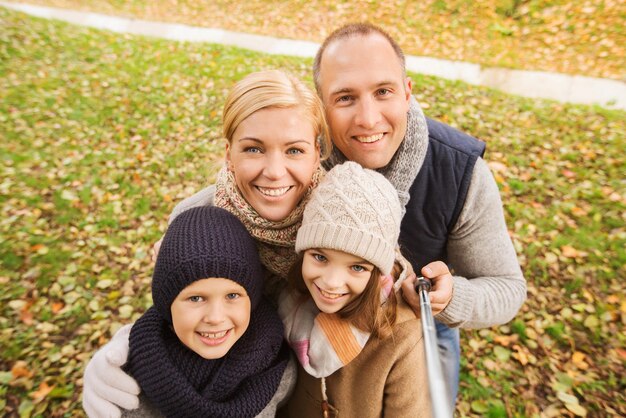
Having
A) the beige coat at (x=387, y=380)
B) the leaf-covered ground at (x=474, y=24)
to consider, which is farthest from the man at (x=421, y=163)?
the leaf-covered ground at (x=474, y=24)

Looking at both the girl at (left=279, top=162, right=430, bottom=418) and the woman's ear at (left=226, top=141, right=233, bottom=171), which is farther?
the woman's ear at (left=226, top=141, right=233, bottom=171)

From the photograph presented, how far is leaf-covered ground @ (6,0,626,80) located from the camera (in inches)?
321

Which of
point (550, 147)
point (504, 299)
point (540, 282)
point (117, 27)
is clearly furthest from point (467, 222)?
point (117, 27)

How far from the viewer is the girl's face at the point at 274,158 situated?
74.9 inches

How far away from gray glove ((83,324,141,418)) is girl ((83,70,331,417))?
9 cm

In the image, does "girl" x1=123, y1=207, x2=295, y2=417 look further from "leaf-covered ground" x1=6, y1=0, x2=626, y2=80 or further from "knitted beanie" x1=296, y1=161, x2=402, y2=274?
"leaf-covered ground" x1=6, y1=0, x2=626, y2=80

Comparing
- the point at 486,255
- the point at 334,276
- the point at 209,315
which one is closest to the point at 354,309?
the point at 334,276

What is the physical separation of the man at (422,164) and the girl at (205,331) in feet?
3.13

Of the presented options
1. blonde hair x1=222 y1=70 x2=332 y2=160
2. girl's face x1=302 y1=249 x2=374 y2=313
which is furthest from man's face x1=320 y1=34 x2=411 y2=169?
girl's face x1=302 y1=249 x2=374 y2=313

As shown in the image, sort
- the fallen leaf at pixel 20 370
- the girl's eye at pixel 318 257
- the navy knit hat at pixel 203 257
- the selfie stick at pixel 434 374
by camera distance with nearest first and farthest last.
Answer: the selfie stick at pixel 434 374 < the navy knit hat at pixel 203 257 < the girl's eye at pixel 318 257 < the fallen leaf at pixel 20 370

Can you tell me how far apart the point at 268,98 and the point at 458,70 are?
731 cm

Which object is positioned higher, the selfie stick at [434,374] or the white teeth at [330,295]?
the selfie stick at [434,374]

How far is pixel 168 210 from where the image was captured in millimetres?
5473

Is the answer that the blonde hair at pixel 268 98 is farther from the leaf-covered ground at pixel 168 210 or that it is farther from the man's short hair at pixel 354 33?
the leaf-covered ground at pixel 168 210
